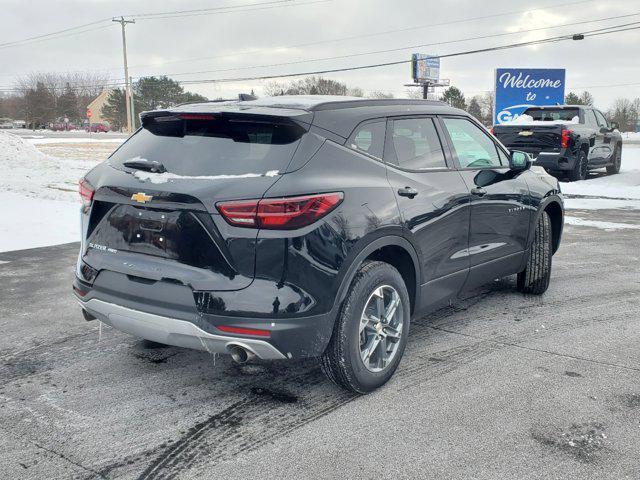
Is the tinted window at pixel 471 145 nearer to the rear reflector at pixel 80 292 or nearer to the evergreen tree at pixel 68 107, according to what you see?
the rear reflector at pixel 80 292

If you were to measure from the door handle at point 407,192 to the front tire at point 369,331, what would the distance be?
453mm

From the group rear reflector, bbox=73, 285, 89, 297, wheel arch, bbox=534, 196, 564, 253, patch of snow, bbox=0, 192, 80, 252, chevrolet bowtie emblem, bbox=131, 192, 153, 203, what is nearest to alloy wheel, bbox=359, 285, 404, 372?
chevrolet bowtie emblem, bbox=131, 192, 153, 203

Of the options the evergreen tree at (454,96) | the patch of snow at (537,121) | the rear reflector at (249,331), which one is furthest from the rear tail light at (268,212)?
the evergreen tree at (454,96)

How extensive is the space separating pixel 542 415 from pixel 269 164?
2.01 meters

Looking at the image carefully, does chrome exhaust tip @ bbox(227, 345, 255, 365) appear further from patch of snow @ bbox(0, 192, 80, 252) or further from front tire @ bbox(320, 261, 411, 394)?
patch of snow @ bbox(0, 192, 80, 252)

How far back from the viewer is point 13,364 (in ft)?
13.6

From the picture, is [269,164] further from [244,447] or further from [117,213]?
[244,447]

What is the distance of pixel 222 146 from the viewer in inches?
135

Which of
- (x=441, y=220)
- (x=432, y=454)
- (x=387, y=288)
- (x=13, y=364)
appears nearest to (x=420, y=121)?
(x=441, y=220)

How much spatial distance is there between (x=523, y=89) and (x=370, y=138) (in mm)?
26441

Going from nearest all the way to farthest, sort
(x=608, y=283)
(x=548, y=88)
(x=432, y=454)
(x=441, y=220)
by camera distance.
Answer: (x=432, y=454), (x=441, y=220), (x=608, y=283), (x=548, y=88)

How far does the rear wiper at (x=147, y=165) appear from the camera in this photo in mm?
3400

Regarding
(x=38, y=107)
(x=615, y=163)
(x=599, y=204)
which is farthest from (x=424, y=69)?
(x=38, y=107)

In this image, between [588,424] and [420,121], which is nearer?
[588,424]
